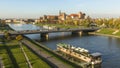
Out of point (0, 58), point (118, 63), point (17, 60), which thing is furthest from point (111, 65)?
point (0, 58)

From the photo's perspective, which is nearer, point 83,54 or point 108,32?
point 83,54

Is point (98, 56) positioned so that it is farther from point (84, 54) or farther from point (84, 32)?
point (84, 32)

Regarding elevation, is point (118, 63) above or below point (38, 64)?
below

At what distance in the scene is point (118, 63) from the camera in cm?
5453

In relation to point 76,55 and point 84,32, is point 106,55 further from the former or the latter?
point 84,32

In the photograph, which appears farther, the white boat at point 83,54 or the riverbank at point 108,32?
the riverbank at point 108,32

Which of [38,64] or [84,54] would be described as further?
[84,54]

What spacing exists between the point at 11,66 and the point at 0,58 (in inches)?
341

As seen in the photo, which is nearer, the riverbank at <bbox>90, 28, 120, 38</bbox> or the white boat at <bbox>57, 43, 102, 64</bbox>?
the white boat at <bbox>57, 43, 102, 64</bbox>

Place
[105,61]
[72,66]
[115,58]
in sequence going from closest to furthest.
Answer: [72,66], [105,61], [115,58]

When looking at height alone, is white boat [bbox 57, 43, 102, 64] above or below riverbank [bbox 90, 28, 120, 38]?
above

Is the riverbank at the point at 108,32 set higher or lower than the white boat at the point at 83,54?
lower

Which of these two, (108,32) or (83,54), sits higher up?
(83,54)

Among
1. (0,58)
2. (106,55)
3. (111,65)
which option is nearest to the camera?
(0,58)
